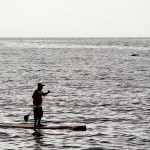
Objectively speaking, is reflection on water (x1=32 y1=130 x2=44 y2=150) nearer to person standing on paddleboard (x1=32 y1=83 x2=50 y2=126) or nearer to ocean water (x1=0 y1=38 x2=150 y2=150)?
ocean water (x1=0 y1=38 x2=150 y2=150)

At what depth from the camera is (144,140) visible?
23.1 meters

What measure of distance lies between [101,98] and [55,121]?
11.7 m

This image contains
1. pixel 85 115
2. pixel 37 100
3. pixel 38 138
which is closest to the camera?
pixel 38 138

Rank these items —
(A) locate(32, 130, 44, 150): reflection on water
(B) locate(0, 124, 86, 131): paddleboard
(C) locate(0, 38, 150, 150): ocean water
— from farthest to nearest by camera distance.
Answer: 1. (B) locate(0, 124, 86, 131): paddleboard
2. (C) locate(0, 38, 150, 150): ocean water
3. (A) locate(32, 130, 44, 150): reflection on water

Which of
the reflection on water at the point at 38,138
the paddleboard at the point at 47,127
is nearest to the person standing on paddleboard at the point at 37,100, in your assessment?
the paddleboard at the point at 47,127

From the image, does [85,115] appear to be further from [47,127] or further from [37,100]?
[37,100]

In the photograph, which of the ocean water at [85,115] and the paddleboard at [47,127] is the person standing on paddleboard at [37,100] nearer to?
the paddleboard at [47,127]

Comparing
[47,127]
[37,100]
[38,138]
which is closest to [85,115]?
[47,127]

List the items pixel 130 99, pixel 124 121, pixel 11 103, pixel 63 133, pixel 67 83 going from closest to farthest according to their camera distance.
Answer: pixel 63 133
pixel 124 121
pixel 11 103
pixel 130 99
pixel 67 83

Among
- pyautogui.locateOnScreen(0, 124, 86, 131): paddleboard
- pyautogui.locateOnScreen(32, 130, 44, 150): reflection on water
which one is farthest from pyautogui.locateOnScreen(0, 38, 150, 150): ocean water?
pyautogui.locateOnScreen(0, 124, 86, 131): paddleboard

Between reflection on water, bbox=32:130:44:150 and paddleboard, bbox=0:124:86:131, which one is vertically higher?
paddleboard, bbox=0:124:86:131

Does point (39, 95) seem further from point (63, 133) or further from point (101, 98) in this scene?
point (101, 98)

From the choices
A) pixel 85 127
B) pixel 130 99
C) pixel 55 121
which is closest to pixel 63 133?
pixel 85 127

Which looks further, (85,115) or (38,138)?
(85,115)
